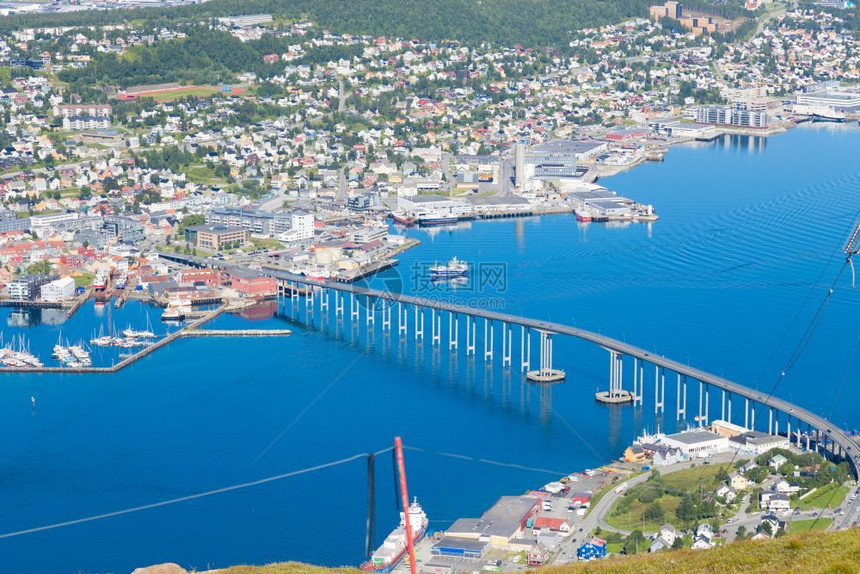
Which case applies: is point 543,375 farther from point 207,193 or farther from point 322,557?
point 207,193

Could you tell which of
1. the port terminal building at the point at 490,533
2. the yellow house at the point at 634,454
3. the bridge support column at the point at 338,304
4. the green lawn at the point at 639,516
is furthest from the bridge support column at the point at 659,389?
the bridge support column at the point at 338,304

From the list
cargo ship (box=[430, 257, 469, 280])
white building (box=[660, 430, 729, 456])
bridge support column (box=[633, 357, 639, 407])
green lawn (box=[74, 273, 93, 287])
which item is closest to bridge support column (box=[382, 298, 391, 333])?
cargo ship (box=[430, 257, 469, 280])

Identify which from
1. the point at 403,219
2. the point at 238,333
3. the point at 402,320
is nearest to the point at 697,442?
the point at 402,320

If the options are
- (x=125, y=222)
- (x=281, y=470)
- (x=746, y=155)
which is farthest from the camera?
(x=746, y=155)

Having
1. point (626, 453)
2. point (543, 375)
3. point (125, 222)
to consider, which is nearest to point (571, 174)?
point (125, 222)

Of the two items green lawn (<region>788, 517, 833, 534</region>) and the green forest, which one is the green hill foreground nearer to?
green lawn (<region>788, 517, 833, 534</region>)

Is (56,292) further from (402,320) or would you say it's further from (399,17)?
(399,17)

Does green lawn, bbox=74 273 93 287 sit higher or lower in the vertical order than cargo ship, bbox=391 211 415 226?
lower
